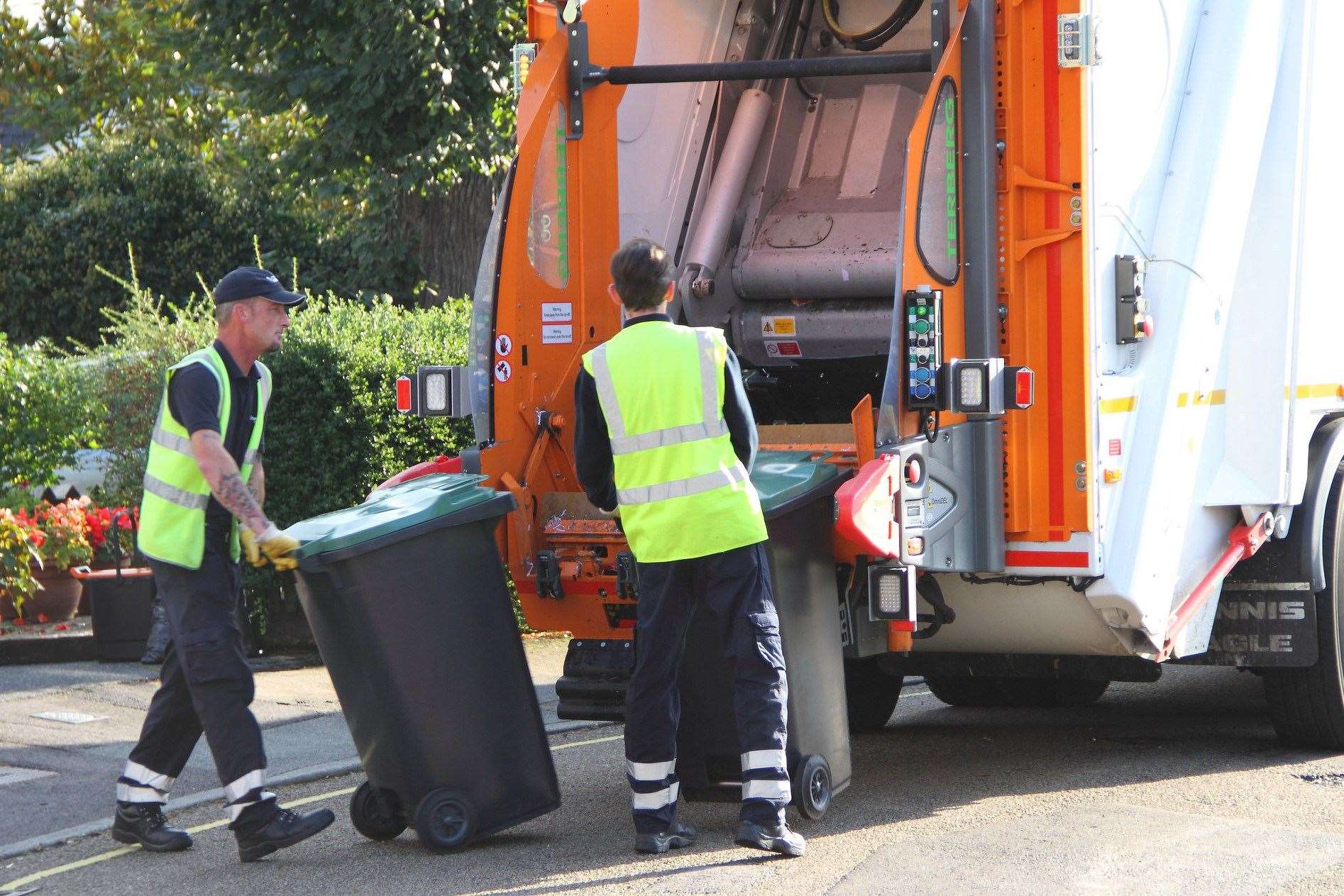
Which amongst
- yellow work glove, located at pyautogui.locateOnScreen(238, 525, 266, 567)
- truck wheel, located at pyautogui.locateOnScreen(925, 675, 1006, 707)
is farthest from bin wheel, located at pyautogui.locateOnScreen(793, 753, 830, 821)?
truck wheel, located at pyautogui.locateOnScreen(925, 675, 1006, 707)

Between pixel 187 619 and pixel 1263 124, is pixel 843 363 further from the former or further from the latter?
pixel 187 619

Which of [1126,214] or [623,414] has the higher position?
[1126,214]

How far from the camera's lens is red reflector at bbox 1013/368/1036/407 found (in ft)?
16.0

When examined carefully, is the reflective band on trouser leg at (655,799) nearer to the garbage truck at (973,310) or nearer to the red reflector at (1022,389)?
the garbage truck at (973,310)

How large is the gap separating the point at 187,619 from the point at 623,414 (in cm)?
135

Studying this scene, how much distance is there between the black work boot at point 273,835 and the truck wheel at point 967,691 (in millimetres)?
3066

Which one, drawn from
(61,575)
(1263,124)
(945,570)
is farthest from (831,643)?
(61,575)

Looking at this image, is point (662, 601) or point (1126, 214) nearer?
point (662, 601)

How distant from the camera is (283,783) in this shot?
5918mm

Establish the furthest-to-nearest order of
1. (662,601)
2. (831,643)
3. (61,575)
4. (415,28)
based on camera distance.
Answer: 1. (415,28)
2. (61,575)
3. (831,643)
4. (662,601)

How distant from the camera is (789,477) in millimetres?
4953

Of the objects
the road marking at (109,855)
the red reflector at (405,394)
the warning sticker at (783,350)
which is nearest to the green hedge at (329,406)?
the red reflector at (405,394)

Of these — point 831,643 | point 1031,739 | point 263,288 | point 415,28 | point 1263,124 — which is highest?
point 415,28

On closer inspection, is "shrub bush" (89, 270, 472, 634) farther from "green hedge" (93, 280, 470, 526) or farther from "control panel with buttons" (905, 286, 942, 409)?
"control panel with buttons" (905, 286, 942, 409)
